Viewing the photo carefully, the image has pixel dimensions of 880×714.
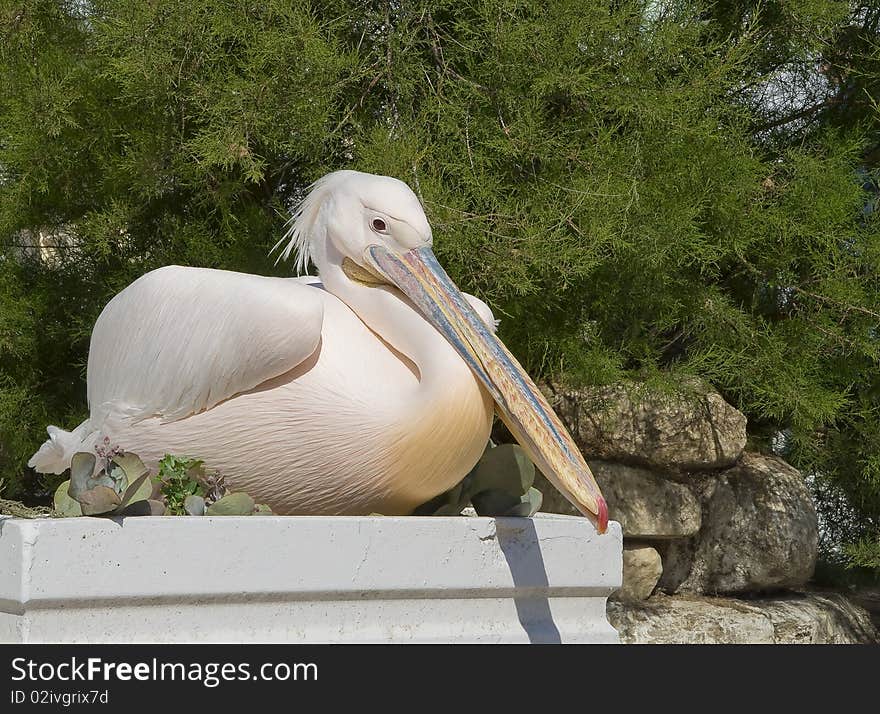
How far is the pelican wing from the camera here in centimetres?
211

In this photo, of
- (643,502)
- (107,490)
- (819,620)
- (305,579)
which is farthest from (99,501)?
(819,620)

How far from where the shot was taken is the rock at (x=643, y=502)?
3867mm

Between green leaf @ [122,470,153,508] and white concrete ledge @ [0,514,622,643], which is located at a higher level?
green leaf @ [122,470,153,508]

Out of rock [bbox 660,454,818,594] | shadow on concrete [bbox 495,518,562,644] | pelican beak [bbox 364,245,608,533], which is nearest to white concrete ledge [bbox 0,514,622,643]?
shadow on concrete [bbox 495,518,562,644]

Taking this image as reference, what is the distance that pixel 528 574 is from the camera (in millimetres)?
2236

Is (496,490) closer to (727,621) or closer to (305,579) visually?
(305,579)

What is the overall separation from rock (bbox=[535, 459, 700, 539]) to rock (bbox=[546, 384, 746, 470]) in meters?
0.05

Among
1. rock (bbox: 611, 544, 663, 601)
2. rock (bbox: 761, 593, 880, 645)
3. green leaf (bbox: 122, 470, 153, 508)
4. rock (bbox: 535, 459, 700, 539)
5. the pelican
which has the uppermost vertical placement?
the pelican

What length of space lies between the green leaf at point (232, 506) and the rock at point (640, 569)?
2134 mm

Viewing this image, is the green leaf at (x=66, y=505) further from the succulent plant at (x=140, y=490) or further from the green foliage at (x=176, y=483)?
the green foliage at (x=176, y=483)

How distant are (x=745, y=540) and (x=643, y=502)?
1.43 ft

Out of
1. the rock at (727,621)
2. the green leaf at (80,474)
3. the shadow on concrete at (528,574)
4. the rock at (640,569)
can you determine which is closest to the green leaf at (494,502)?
the shadow on concrete at (528,574)

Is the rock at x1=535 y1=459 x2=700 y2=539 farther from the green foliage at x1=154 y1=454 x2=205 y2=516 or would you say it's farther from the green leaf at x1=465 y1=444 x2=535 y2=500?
the green foliage at x1=154 y1=454 x2=205 y2=516
